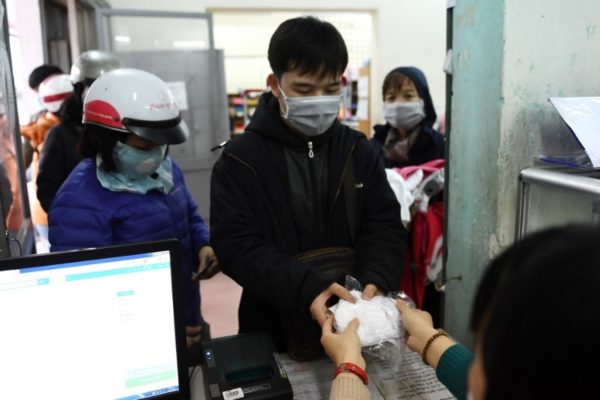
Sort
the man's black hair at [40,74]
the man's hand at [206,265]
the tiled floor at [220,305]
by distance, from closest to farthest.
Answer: the man's hand at [206,265], the man's black hair at [40,74], the tiled floor at [220,305]

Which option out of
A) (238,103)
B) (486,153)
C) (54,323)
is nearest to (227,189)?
(54,323)

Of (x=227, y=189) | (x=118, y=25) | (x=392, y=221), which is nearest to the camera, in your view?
(x=227, y=189)

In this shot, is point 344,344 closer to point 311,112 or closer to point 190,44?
point 311,112

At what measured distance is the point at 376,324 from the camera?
961mm

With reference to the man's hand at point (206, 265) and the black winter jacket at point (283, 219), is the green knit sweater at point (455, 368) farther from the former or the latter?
the man's hand at point (206, 265)

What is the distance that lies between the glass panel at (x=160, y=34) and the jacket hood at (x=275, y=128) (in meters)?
2.94

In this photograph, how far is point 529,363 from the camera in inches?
14.3

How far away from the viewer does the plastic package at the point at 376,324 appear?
95 cm

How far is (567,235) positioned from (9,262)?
2.46ft

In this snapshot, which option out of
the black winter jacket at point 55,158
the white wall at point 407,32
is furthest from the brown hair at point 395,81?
the white wall at point 407,32

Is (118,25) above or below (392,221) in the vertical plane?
above

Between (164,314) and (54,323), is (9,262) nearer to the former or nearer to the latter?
(54,323)

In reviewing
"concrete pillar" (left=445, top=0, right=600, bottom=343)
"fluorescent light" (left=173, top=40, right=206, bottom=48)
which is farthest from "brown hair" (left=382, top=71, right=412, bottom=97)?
"fluorescent light" (left=173, top=40, right=206, bottom=48)

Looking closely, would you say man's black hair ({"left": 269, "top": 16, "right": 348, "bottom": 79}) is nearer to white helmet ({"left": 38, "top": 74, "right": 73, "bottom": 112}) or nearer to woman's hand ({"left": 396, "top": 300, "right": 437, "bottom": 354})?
woman's hand ({"left": 396, "top": 300, "right": 437, "bottom": 354})
